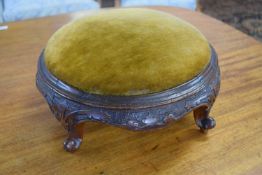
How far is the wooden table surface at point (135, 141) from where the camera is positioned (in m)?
0.69

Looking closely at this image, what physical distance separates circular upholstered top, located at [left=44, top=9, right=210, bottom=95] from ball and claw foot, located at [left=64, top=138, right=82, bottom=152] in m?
0.15

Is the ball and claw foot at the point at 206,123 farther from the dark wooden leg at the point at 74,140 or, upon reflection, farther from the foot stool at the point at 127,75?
the dark wooden leg at the point at 74,140

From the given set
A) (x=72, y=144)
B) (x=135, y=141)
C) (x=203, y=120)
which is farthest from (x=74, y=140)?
(x=203, y=120)

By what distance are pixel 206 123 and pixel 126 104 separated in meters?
0.25

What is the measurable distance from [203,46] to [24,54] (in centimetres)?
65

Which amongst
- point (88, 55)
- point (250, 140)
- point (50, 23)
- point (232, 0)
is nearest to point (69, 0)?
point (50, 23)

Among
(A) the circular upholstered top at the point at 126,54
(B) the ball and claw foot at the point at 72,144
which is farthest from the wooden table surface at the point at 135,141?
(A) the circular upholstered top at the point at 126,54

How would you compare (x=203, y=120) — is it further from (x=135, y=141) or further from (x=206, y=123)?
(x=135, y=141)

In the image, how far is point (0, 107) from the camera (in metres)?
0.86

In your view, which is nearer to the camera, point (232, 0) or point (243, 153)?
point (243, 153)

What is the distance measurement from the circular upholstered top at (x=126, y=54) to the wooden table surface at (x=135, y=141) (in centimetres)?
17

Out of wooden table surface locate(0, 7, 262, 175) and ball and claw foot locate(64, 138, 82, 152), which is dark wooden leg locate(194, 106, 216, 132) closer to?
wooden table surface locate(0, 7, 262, 175)

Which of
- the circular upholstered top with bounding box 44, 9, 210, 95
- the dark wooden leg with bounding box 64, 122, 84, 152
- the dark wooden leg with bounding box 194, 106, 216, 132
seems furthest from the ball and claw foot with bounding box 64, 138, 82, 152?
the dark wooden leg with bounding box 194, 106, 216, 132

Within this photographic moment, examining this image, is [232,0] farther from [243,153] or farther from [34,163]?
[34,163]
